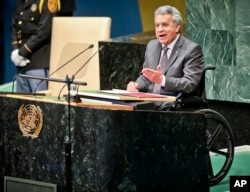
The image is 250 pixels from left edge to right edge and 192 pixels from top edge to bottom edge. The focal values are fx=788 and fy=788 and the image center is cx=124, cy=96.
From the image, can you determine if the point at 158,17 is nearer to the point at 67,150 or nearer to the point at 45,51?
the point at 67,150

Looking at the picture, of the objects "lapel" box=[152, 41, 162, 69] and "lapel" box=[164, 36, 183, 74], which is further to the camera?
"lapel" box=[152, 41, 162, 69]

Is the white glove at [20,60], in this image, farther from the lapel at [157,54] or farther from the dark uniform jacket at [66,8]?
the lapel at [157,54]

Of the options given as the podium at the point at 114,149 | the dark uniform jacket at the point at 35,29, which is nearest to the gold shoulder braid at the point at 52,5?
the dark uniform jacket at the point at 35,29

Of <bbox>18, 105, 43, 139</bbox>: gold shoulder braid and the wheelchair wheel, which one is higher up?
→ <bbox>18, 105, 43, 139</bbox>: gold shoulder braid

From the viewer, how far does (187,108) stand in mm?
5508

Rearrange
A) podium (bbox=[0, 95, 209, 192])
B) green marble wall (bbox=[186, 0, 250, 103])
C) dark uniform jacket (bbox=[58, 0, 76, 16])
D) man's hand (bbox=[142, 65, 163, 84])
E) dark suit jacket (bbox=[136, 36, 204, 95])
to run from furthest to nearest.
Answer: dark uniform jacket (bbox=[58, 0, 76, 16]) → green marble wall (bbox=[186, 0, 250, 103]) → dark suit jacket (bbox=[136, 36, 204, 95]) → man's hand (bbox=[142, 65, 163, 84]) → podium (bbox=[0, 95, 209, 192])

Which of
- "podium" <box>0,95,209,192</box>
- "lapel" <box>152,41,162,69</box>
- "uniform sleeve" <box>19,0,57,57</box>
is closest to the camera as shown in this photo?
"podium" <box>0,95,209,192</box>

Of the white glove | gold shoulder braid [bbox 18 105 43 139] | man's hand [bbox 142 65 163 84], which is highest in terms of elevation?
the white glove

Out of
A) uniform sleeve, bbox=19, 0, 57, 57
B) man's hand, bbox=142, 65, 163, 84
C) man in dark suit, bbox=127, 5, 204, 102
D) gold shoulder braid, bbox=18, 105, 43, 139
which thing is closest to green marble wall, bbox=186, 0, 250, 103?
uniform sleeve, bbox=19, 0, 57, 57

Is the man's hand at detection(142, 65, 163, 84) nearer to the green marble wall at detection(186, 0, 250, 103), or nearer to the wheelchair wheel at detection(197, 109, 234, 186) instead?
the wheelchair wheel at detection(197, 109, 234, 186)

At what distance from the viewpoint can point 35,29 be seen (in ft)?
24.1

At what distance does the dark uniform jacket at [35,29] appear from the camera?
286 inches

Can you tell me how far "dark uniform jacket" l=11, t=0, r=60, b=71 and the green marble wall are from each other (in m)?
1.29

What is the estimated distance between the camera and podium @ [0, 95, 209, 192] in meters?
4.56
